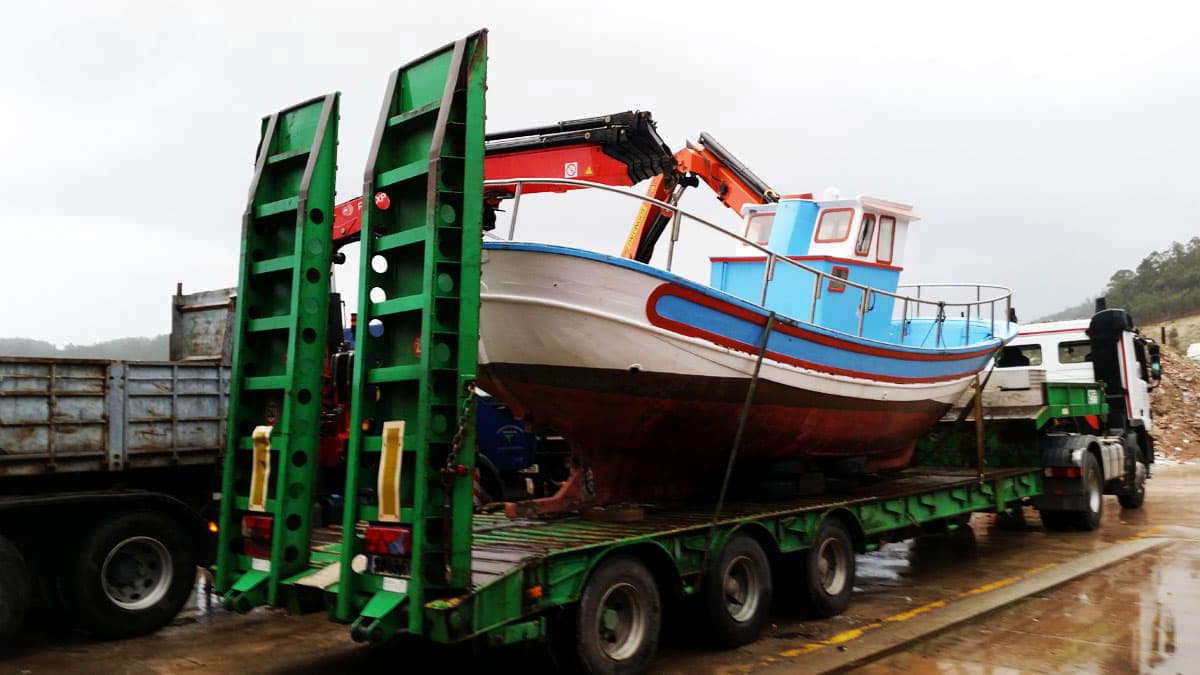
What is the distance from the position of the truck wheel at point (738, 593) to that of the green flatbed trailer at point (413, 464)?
1 centimetres

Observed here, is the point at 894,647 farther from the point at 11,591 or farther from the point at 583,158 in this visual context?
the point at 11,591

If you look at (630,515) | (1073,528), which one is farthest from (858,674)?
(1073,528)

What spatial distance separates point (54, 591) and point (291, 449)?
277cm

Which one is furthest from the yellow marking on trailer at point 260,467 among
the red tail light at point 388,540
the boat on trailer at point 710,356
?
the boat on trailer at point 710,356

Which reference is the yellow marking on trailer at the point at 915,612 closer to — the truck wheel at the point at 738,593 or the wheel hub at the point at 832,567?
the wheel hub at the point at 832,567

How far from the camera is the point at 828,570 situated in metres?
7.17

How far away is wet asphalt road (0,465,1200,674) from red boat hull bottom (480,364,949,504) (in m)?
1.29

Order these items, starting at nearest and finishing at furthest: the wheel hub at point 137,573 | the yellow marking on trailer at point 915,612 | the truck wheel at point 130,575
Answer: the truck wheel at point 130,575
the wheel hub at point 137,573
the yellow marking on trailer at point 915,612

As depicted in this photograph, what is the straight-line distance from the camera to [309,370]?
531 centimetres

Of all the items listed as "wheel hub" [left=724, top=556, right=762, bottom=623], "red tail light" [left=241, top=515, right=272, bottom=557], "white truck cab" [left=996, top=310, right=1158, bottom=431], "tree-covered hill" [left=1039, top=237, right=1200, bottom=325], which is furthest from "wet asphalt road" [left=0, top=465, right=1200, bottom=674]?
"tree-covered hill" [left=1039, top=237, right=1200, bottom=325]

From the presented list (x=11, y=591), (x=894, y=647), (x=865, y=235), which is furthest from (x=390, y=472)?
(x=865, y=235)

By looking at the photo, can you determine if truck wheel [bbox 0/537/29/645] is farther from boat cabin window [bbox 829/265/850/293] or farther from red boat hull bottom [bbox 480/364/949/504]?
boat cabin window [bbox 829/265/850/293]

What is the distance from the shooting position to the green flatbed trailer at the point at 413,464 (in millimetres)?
4516

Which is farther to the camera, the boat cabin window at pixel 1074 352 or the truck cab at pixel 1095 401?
the boat cabin window at pixel 1074 352
